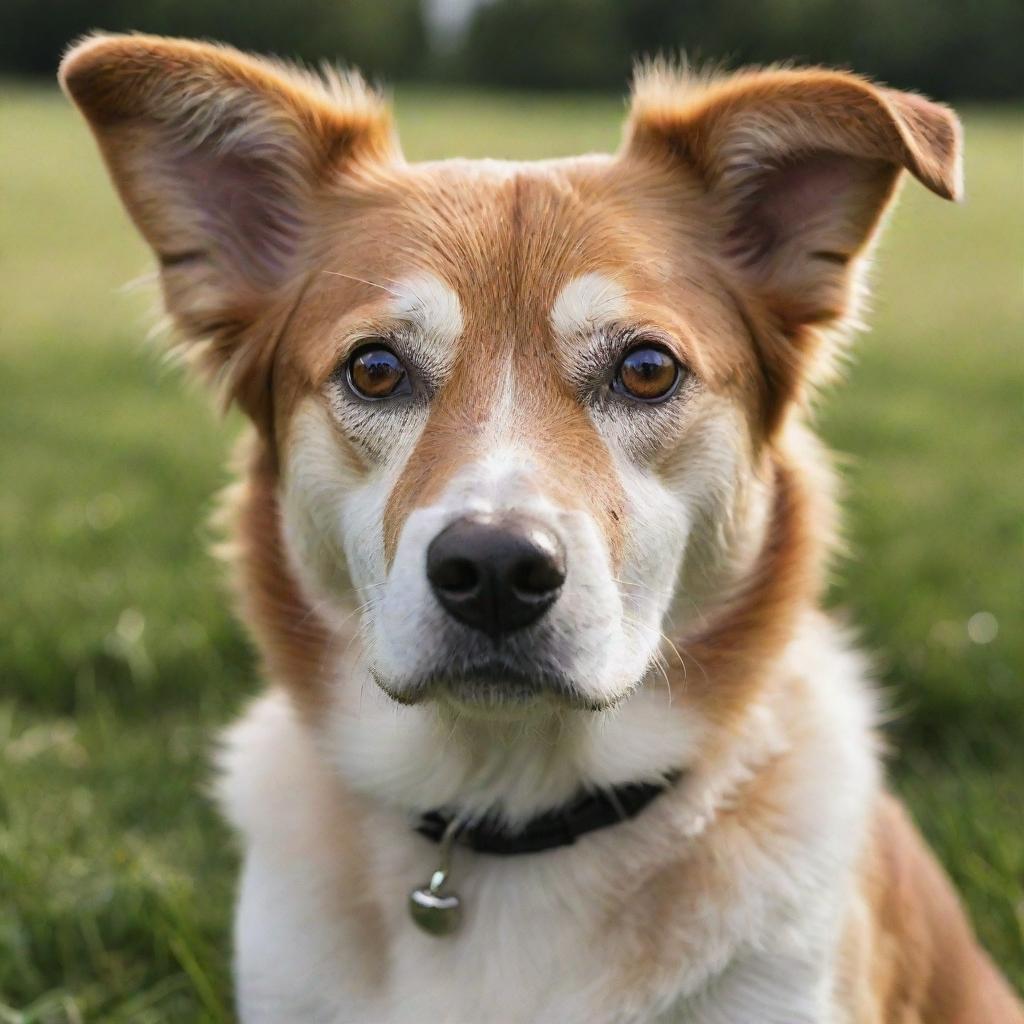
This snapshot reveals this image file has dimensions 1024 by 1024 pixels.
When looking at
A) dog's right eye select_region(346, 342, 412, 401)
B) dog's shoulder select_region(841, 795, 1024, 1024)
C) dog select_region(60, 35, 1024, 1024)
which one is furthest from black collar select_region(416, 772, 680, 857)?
dog's right eye select_region(346, 342, 412, 401)

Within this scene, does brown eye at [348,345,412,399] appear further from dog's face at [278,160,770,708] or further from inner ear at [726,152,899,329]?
inner ear at [726,152,899,329]

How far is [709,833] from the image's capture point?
2.80m

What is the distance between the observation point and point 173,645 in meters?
4.86

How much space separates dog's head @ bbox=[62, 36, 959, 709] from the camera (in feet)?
7.85

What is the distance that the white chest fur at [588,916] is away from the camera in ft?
8.71

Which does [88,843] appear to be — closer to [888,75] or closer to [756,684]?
[756,684]

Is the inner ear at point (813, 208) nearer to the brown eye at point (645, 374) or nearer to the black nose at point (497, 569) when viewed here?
the brown eye at point (645, 374)

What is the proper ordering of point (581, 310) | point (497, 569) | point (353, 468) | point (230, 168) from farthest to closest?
point (230, 168), point (353, 468), point (581, 310), point (497, 569)

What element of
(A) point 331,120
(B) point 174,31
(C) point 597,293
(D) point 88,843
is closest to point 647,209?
(C) point 597,293

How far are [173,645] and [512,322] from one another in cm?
265

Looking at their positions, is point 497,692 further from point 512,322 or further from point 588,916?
point 512,322

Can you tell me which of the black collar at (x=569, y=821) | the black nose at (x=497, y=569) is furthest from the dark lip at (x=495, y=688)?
the black collar at (x=569, y=821)

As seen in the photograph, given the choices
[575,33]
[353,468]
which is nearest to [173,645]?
[353,468]

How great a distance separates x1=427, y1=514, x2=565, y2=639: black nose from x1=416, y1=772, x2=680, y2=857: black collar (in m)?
0.65
